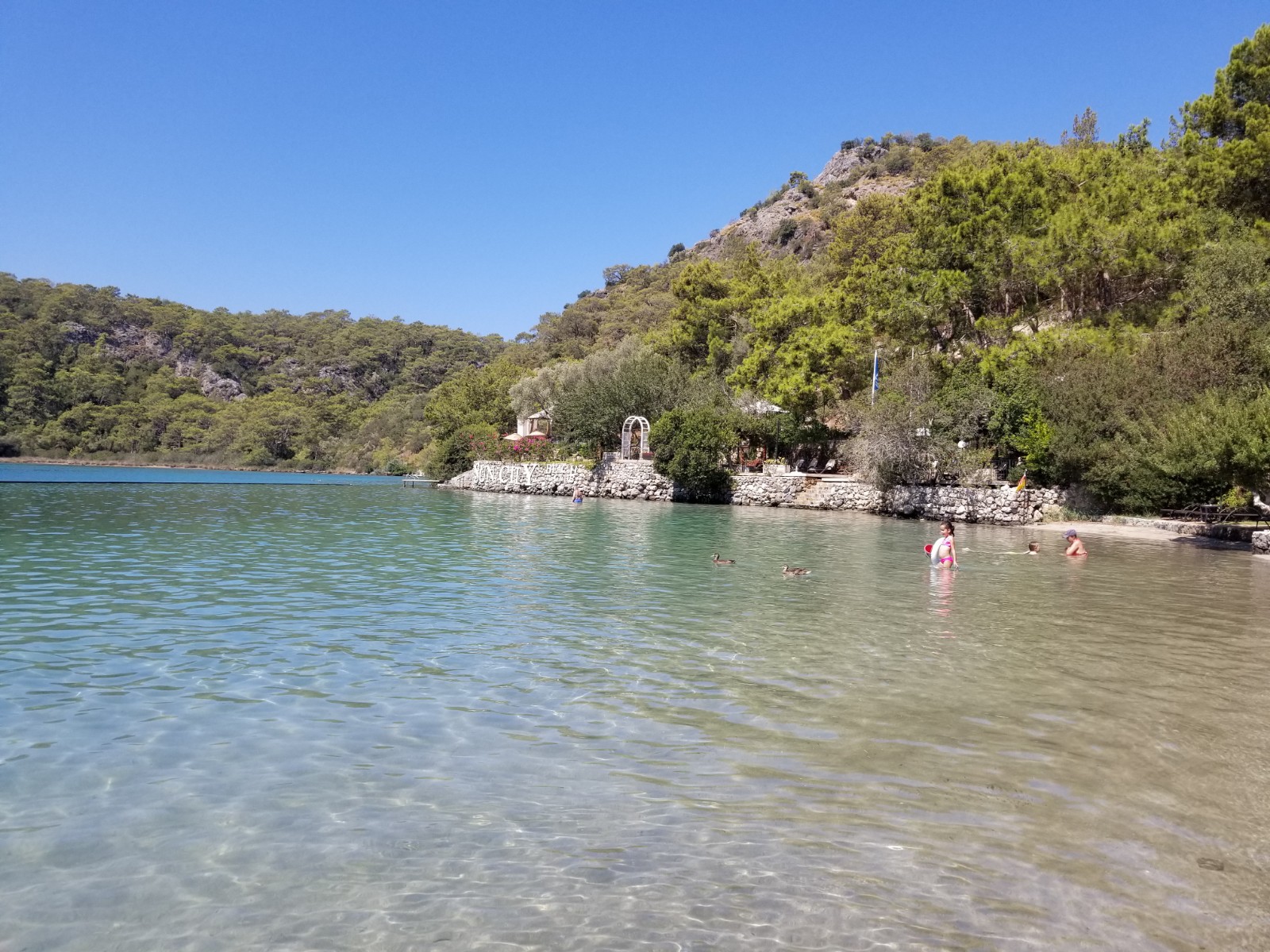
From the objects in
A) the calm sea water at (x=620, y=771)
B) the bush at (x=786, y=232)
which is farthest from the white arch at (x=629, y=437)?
the bush at (x=786, y=232)

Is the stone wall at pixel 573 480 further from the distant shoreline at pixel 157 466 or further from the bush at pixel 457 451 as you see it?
the distant shoreline at pixel 157 466

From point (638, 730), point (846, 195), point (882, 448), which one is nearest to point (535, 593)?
point (638, 730)

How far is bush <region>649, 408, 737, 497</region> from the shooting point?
42.2 m

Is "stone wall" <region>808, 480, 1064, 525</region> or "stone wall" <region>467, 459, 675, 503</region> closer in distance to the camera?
"stone wall" <region>808, 480, 1064, 525</region>

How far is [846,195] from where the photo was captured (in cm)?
9825

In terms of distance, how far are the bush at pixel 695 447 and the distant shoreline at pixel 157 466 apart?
55055mm

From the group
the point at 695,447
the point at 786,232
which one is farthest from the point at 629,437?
the point at 786,232

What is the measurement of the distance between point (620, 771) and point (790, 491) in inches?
1445

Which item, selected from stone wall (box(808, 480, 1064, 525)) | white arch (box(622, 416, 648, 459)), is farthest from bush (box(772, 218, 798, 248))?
stone wall (box(808, 480, 1064, 525))

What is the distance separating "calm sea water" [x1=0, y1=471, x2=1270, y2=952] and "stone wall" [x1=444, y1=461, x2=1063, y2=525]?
70.0 ft

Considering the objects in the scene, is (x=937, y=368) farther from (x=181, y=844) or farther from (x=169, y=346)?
(x=169, y=346)

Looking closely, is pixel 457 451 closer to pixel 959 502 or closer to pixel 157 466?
pixel 959 502

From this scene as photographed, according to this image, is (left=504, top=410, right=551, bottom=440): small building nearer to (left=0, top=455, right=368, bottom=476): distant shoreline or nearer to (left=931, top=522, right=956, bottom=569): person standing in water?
(left=0, top=455, right=368, bottom=476): distant shoreline

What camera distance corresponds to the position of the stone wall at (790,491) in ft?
109
